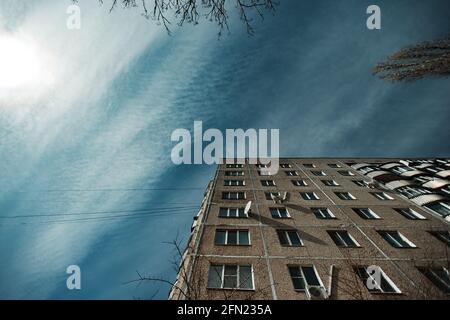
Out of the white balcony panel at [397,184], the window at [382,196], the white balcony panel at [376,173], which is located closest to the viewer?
the window at [382,196]

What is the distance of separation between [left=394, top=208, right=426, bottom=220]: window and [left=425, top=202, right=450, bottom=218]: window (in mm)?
1072

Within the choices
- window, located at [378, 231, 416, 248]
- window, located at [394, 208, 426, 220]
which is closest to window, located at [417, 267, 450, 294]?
window, located at [378, 231, 416, 248]

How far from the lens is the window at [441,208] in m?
13.3

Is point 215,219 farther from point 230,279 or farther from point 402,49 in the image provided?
point 402,49

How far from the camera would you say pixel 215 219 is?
13227mm

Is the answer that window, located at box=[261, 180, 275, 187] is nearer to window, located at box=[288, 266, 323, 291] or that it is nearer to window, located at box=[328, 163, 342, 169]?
window, located at box=[328, 163, 342, 169]

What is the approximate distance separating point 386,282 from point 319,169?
14.1m

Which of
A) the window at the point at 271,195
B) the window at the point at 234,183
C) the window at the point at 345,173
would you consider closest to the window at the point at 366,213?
the window at the point at 271,195

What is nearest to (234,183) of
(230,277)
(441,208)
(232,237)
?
(232,237)

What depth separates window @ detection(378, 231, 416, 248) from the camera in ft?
36.2

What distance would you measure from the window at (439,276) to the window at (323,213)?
4.71 meters

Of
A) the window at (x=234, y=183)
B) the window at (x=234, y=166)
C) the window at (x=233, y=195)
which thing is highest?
the window at (x=234, y=166)

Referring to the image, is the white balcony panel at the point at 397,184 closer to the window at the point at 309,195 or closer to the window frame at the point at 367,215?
the window frame at the point at 367,215
